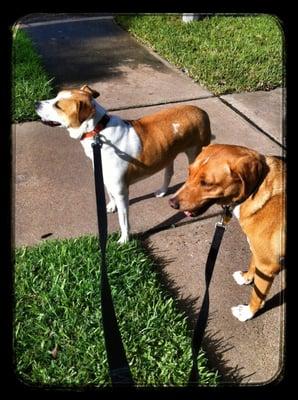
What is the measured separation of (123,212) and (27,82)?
3310mm

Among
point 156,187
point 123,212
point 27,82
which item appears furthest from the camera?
point 27,82

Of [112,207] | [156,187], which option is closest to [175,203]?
[112,207]

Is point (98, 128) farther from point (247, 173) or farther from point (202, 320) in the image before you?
point (202, 320)

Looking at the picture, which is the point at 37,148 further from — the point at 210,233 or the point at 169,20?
the point at 169,20

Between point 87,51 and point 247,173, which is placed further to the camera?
point 87,51

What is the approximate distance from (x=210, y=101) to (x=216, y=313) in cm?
368

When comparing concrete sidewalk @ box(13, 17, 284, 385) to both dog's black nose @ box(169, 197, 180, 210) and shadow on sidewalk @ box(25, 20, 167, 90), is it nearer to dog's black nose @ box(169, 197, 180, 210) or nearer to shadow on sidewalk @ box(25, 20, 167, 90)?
shadow on sidewalk @ box(25, 20, 167, 90)

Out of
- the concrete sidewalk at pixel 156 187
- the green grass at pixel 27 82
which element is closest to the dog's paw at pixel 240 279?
the concrete sidewalk at pixel 156 187

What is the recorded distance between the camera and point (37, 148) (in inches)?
209

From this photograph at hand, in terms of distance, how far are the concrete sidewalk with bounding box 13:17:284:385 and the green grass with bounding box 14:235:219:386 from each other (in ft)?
0.74

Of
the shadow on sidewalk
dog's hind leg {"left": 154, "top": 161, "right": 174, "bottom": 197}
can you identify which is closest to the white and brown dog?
dog's hind leg {"left": 154, "top": 161, "right": 174, "bottom": 197}

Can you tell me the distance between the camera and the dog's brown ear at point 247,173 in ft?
9.63

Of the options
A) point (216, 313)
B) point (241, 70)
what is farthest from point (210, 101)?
point (216, 313)

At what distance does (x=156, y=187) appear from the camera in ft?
15.9
